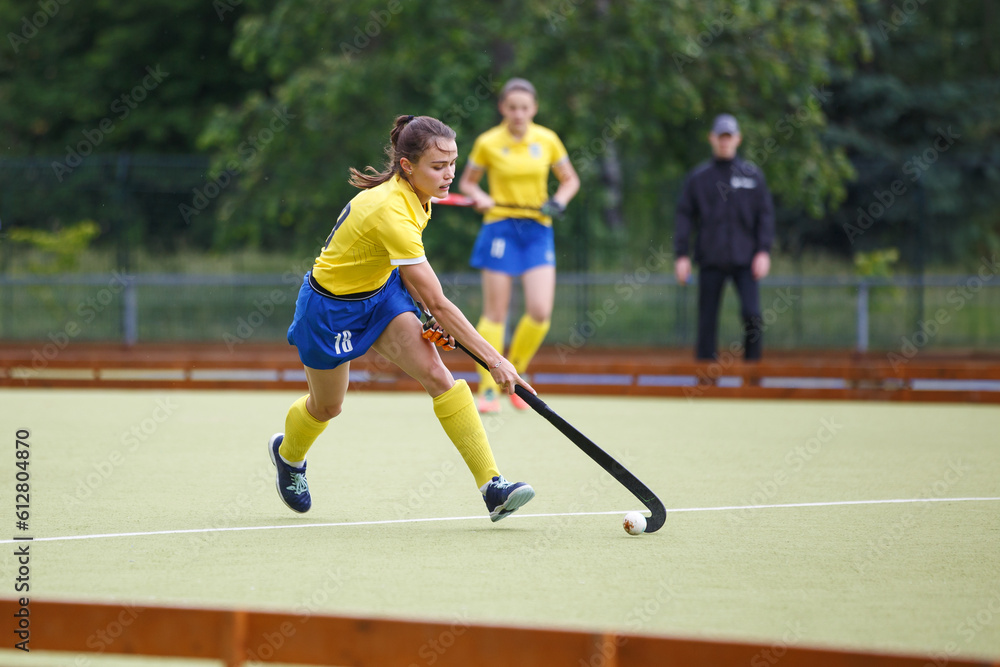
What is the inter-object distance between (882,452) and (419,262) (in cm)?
336

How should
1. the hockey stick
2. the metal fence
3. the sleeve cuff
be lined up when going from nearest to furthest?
the sleeve cuff, the hockey stick, the metal fence

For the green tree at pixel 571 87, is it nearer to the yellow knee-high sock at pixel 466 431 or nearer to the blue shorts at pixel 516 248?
the blue shorts at pixel 516 248

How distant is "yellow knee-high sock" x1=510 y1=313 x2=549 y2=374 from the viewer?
7.99 metres

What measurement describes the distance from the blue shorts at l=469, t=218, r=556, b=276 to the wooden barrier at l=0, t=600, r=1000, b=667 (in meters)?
5.26

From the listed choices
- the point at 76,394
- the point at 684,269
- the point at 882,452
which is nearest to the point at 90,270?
the point at 76,394

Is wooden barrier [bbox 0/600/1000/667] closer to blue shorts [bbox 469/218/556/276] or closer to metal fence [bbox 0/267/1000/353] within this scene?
blue shorts [bbox 469/218/556/276]

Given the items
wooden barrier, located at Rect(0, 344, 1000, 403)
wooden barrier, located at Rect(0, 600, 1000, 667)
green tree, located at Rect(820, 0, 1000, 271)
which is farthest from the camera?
green tree, located at Rect(820, 0, 1000, 271)

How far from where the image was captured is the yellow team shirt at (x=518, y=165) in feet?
26.0

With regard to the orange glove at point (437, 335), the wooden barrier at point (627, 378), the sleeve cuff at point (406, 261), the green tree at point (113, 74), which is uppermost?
the green tree at point (113, 74)

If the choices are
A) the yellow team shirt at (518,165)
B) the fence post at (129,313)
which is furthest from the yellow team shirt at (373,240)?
the fence post at (129,313)

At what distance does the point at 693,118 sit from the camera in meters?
15.2

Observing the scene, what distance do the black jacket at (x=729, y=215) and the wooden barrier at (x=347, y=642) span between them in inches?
276

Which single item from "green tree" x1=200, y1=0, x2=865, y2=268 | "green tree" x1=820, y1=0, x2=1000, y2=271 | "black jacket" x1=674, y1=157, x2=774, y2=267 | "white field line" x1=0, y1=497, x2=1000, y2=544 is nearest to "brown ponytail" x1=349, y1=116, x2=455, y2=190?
"white field line" x1=0, y1=497, x2=1000, y2=544

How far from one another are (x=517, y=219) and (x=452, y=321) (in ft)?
12.3
